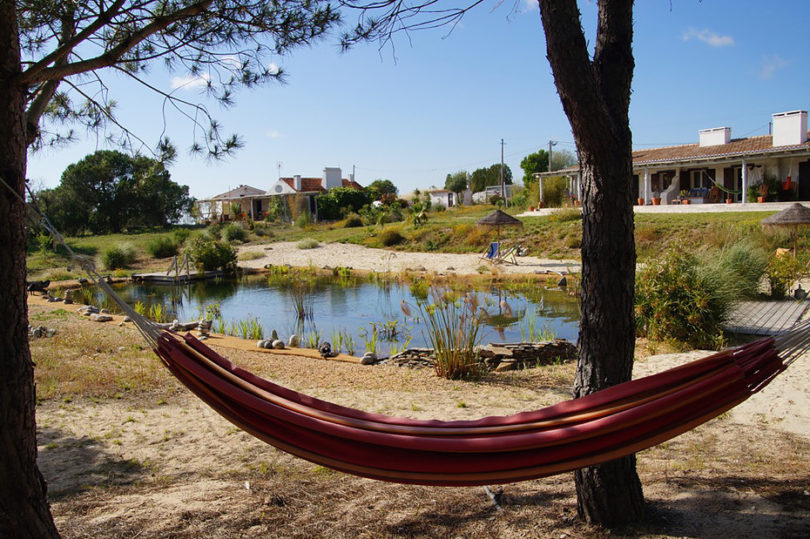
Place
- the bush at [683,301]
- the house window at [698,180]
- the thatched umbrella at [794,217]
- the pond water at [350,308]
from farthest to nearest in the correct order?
the house window at [698,180]
the thatched umbrella at [794,217]
the pond water at [350,308]
the bush at [683,301]

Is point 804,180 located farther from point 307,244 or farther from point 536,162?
point 536,162

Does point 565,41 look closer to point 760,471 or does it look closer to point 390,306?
point 760,471

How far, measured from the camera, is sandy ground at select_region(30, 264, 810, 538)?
1.97m

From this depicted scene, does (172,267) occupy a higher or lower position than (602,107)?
lower

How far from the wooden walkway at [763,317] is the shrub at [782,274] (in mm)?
215

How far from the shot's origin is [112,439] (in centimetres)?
319

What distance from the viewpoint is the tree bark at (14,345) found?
1.55m

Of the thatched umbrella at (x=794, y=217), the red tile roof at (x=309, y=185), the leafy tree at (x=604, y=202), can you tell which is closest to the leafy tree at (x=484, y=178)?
the red tile roof at (x=309, y=185)

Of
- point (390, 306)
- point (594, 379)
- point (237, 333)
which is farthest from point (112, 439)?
point (390, 306)

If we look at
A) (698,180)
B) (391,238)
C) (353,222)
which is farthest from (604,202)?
(353,222)

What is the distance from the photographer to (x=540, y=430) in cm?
159

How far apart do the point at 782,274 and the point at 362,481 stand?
6951 millimetres

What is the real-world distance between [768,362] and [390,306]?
25.9ft

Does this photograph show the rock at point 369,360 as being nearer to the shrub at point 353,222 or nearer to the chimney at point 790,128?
the chimney at point 790,128
